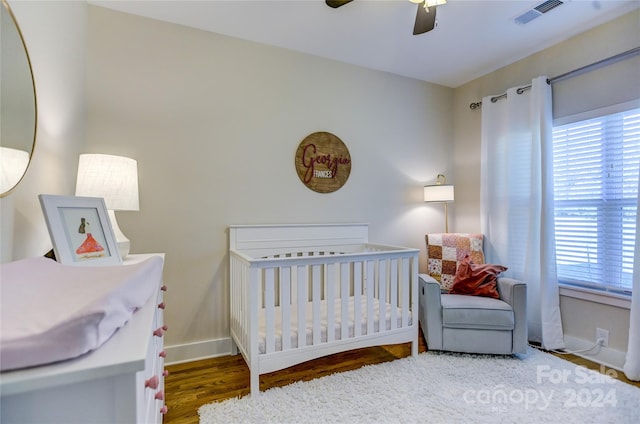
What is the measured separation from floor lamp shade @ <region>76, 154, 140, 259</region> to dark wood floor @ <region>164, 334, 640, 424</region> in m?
0.94

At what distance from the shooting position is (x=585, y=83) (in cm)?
237

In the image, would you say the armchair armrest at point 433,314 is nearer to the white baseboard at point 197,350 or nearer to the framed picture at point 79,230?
the white baseboard at point 197,350

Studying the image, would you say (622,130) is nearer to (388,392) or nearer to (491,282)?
(491,282)

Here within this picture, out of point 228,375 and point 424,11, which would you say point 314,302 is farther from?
point 424,11

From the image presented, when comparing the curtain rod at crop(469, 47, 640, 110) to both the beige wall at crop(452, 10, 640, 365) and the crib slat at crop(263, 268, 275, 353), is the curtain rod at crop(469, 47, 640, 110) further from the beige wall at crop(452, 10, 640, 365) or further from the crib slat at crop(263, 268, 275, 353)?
the crib slat at crop(263, 268, 275, 353)

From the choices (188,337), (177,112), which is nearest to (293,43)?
(177,112)

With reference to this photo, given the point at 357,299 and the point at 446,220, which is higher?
the point at 446,220

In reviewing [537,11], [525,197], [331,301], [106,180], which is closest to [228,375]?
[331,301]

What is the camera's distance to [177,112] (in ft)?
7.43

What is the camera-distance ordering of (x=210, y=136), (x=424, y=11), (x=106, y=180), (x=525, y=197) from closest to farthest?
(x=106, y=180), (x=424, y=11), (x=210, y=136), (x=525, y=197)

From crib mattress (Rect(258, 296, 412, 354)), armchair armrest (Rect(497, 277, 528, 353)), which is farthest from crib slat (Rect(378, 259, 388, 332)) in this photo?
armchair armrest (Rect(497, 277, 528, 353))

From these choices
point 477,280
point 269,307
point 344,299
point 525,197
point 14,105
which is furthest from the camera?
point 525,197

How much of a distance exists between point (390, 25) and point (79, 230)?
92.7 inches

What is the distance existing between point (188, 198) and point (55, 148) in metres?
0.89
